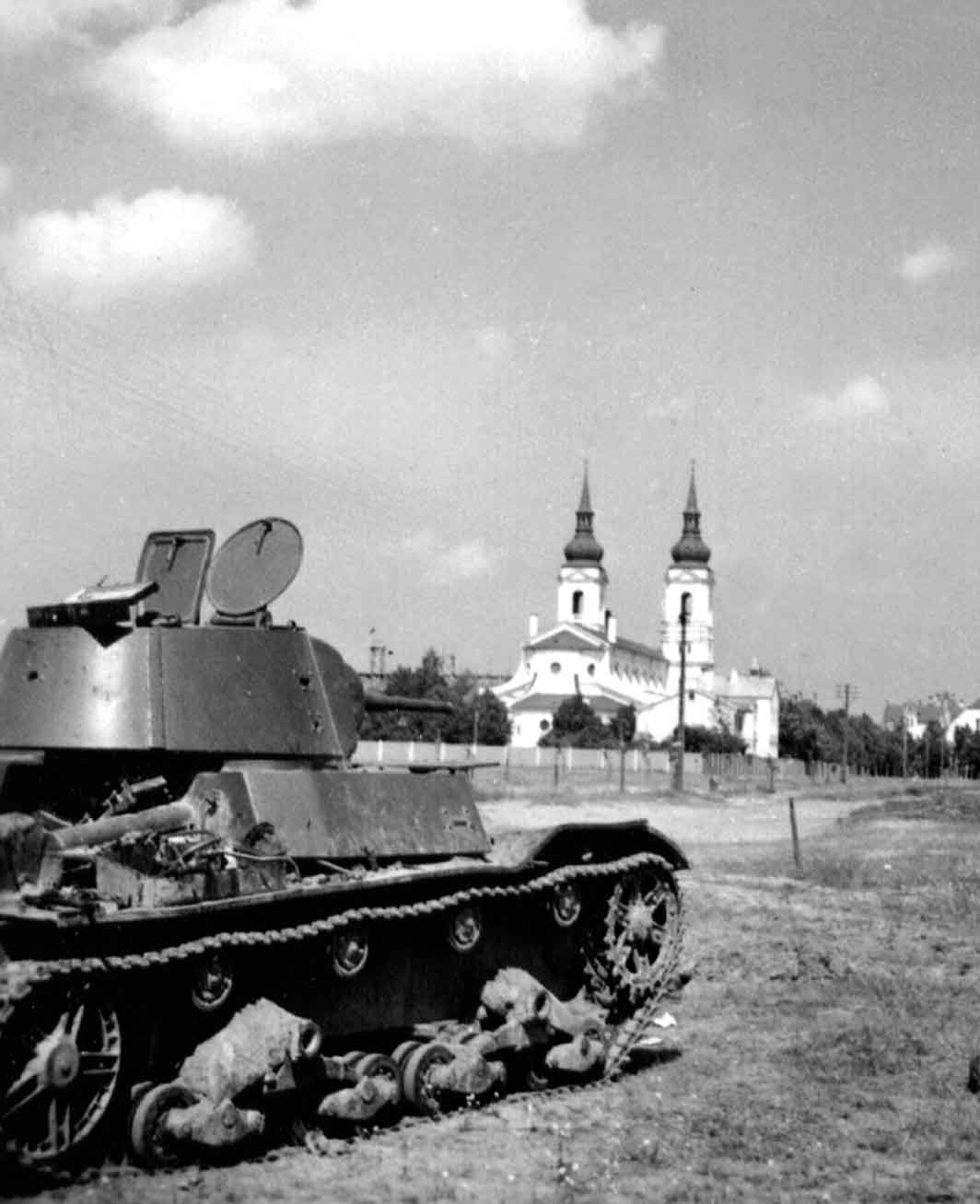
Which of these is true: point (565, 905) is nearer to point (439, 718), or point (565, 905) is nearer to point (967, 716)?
point (439, 718)

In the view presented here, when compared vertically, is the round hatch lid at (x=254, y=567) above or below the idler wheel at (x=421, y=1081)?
above

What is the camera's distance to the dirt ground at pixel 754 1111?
805cm

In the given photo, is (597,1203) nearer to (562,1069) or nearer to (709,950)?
(562,1069)

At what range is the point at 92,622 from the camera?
9969mm

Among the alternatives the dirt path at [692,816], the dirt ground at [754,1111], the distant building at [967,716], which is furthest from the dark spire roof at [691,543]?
the dirt ground at [754,1111]

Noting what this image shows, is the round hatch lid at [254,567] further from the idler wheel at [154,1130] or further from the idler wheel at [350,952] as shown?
the idler wheel at [154,1130]

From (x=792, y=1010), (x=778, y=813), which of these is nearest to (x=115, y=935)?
(x=792, y=1010)

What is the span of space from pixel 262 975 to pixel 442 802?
1.99m

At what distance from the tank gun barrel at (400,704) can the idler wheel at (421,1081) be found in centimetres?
255

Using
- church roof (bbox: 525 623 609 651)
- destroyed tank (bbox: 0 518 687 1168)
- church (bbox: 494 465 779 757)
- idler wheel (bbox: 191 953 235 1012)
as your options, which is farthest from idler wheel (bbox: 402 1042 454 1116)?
church roof (bbox: 525 623 609 651)

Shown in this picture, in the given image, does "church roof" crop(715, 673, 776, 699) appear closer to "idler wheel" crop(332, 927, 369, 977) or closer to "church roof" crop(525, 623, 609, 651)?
"church roof" crop(525, 623, 609, 651)

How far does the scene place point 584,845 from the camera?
36.7ft

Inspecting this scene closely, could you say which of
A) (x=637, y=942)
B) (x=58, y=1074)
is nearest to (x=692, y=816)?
(x=637, y=942)

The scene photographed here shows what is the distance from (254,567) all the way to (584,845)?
110 inches
